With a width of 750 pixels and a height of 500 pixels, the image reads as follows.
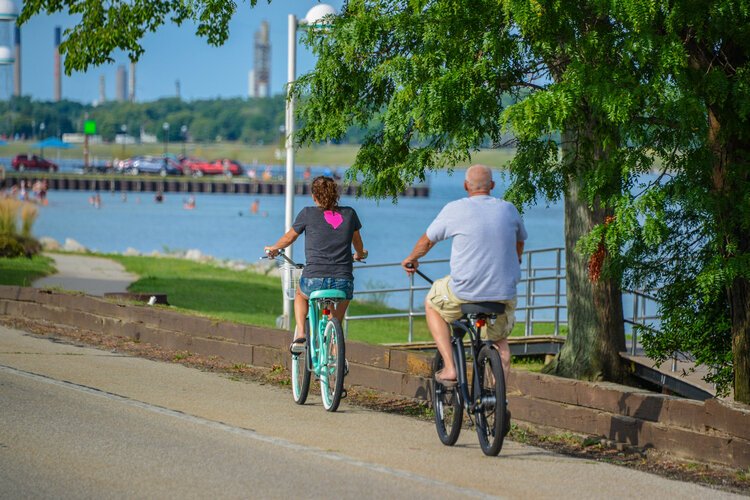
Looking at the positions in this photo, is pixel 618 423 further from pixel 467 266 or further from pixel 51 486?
pixel 51 486

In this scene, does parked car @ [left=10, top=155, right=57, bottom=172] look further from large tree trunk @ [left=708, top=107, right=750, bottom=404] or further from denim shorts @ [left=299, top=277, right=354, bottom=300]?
large tree trunk @ [left=708, top=107, right=750, bottom=404]

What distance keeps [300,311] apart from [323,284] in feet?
1.45

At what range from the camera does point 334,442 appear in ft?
30.5

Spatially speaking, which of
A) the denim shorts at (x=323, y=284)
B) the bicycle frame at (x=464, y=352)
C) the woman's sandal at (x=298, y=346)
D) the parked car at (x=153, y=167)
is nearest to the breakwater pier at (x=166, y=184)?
the parked car at (x=153, y=167)

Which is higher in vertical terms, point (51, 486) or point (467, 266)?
point (467, 266)

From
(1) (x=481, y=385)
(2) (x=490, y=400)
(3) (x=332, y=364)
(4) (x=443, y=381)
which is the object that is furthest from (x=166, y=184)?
(2) (x=490, y=400)

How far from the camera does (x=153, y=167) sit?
18462cm

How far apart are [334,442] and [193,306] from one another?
1666 centimetres

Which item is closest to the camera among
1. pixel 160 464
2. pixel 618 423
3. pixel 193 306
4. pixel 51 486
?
pixel 51 486

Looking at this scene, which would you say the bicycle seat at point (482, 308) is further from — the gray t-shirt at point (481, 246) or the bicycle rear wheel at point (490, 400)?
the bicycle rear wheel at point (490, 400)

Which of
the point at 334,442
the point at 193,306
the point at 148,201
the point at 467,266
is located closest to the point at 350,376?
the point at 334,442

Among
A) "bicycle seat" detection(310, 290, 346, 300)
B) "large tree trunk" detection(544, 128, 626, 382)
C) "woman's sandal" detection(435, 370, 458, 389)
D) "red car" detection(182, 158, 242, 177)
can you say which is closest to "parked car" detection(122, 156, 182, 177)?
"red car" detection(182, 158, 242, 177)

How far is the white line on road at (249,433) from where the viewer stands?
312 inches

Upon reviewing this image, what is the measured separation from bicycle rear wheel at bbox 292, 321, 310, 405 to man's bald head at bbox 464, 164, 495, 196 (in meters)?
2.68
